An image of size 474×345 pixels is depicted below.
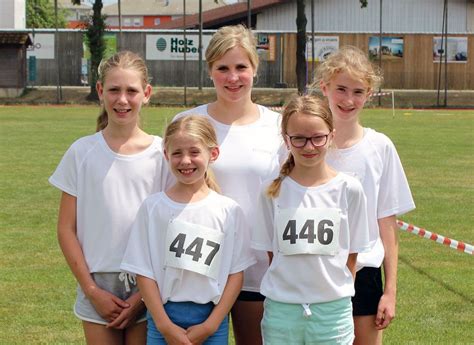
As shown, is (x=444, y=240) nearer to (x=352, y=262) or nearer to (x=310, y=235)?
(x=352, y=262)

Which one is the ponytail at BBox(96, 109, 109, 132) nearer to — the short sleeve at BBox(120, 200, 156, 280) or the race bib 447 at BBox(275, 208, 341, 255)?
the short sleeve at BBox(120, 200, 156, 280)

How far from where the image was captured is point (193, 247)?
4.04m

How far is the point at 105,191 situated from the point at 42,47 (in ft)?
181

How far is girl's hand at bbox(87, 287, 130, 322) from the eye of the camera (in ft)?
13.6

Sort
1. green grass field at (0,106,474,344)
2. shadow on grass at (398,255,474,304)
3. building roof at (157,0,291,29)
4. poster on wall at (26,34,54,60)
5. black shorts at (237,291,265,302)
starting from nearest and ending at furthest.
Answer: black shorts at (237,291,265,302)
green grass field at (0,106,474,344)
shadow on grass at (398,255,474,304)
poster on wall at (26,34,54,60)
building roof at (157,0,291,29)

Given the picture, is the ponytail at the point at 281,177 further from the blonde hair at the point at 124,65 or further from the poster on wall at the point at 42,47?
the poster on wall at the point at 42,47

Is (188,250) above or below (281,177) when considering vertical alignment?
below

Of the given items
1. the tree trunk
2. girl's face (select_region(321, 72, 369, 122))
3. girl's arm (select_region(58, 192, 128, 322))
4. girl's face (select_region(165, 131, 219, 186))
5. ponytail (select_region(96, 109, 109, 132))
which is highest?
the tree trunk

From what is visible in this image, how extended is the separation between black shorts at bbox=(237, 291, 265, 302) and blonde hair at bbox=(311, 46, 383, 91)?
41.9 inches

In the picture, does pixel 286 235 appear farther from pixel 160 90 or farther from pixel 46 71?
pixel 46 71

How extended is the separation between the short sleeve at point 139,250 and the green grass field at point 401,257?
1.43 meters

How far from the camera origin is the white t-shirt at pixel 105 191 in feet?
13.9

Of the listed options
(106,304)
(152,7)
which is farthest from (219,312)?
(152,7)

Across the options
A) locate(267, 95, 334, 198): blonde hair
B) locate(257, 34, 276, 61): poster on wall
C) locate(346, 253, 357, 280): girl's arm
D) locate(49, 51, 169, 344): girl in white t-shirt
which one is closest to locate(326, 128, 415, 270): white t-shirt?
locate(346, 253, 357, 280): girl's arm
